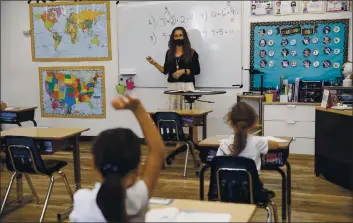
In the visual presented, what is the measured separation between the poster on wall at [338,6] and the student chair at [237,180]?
3934 millimetres

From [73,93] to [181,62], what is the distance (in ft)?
6.99

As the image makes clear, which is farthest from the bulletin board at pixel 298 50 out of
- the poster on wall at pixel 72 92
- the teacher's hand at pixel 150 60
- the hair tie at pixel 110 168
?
the hair tie at pixel 110 168

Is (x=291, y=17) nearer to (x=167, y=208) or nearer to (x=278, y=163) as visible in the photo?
(x=278, y=163)

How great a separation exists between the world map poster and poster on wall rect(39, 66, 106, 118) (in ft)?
0.71

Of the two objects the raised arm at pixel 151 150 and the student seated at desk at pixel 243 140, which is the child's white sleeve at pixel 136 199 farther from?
the student seated at desk at pixel 243 140

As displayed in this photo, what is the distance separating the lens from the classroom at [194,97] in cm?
350

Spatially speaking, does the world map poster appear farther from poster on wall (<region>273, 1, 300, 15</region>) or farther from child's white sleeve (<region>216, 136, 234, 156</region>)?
child's white sleeve (<region>216, 136, 234, 156</region>)

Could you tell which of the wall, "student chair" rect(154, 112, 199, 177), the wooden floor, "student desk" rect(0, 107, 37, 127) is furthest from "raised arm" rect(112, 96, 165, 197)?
the wall

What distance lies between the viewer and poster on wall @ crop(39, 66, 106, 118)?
283 inches

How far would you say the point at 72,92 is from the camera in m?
7.33

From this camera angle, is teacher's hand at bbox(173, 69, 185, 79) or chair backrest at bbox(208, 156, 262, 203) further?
teacher's hand at bbox(173, 69, 185, 79)

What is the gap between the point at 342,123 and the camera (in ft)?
14.3

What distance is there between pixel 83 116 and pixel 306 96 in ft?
11.7

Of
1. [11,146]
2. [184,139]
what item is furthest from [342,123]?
[11,146]
